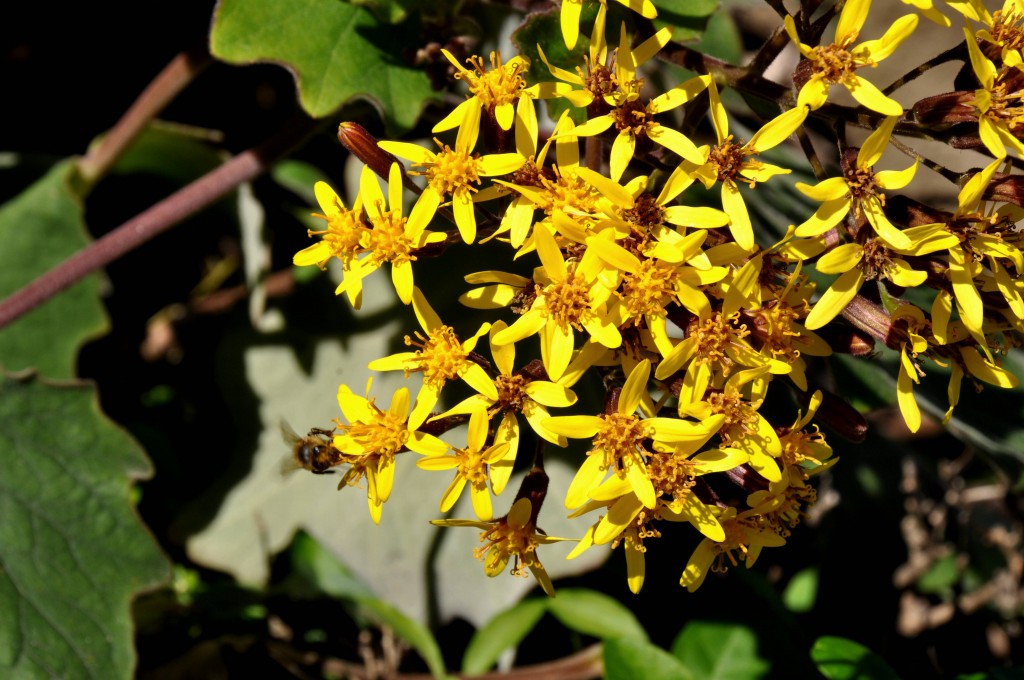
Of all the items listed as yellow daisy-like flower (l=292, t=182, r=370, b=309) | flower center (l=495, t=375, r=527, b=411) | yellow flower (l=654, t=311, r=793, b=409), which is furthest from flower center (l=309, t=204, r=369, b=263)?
yellow flower (l=654, t=311, r=793, b=409)

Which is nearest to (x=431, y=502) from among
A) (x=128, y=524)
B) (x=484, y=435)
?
(x=128, y=524)

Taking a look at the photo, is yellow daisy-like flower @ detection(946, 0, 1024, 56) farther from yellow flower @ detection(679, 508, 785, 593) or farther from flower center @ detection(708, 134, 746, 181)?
yellow flower @ detection(679, 508, 785, 593)

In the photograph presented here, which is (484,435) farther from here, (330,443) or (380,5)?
(380,5)

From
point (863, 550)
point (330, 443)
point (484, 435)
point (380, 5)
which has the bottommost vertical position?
point (863, 550)

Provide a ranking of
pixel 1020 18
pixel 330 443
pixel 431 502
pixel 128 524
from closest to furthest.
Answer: pixel 1020 18 → pixel 330 443 → pixel 128 524 → pixel 431 502

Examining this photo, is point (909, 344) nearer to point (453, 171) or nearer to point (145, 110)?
point (453, 171)

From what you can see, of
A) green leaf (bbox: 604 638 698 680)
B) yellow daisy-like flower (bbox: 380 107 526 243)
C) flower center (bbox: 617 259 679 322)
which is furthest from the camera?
green leaf (bbox: 604 638 698 680)

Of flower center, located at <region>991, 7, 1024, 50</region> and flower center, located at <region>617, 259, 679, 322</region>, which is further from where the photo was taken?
flower center, located at <region>991, 7, 1024, 50</region>
